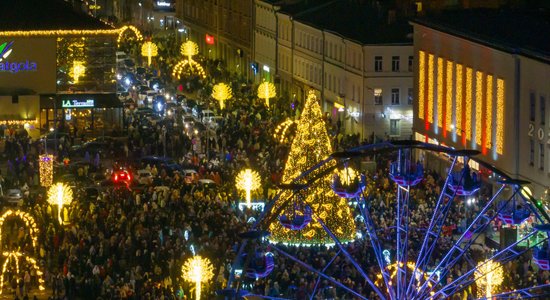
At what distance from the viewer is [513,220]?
135 ft

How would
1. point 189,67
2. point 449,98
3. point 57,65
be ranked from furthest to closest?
point 189,67, point 57,65, point 449,98

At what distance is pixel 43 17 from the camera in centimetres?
9150

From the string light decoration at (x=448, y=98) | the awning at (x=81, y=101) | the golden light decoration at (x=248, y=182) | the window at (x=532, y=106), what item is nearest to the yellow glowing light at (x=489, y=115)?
the window at (x=532, y=106)

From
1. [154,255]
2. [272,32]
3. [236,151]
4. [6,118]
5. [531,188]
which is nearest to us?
[154,255]

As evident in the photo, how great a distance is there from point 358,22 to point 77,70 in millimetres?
11974

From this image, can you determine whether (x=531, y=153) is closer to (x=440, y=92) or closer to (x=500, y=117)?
(x=500, y=117)

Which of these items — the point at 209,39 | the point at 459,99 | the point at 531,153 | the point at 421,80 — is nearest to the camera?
the point at 531,153

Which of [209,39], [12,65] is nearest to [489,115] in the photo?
[12,65]

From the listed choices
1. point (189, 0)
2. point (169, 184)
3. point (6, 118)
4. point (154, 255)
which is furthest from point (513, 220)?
point (189, 0)

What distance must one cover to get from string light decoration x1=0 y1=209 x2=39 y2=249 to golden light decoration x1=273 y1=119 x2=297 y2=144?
1928cm

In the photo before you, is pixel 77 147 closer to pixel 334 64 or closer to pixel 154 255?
pixel 334 64

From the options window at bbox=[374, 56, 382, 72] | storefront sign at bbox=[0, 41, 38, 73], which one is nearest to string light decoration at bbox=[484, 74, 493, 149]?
window at bbox=[374, 56, 382, 72]

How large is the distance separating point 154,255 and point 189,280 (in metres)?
3.99

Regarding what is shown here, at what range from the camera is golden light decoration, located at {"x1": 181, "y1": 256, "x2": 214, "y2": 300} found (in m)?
49.1
